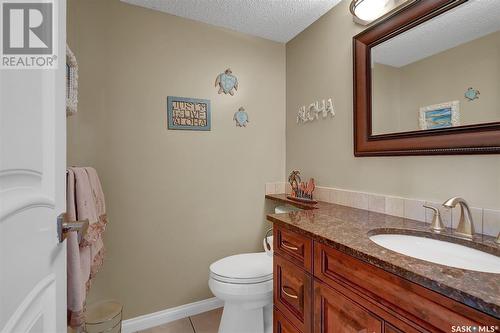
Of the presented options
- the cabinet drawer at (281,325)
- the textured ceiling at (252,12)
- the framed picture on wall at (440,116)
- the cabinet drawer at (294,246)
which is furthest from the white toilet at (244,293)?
the textured ceiling at (252,12)

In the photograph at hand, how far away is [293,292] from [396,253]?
557 millimetres

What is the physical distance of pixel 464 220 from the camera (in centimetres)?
101

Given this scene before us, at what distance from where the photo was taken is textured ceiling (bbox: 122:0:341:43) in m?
1.74

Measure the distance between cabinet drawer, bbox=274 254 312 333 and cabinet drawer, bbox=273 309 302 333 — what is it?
0.03m

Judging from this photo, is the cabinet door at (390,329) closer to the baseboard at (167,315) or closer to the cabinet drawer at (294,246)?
the cabinet drawer at (294,246)

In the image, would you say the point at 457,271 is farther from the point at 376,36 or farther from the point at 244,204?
the point at 244,204

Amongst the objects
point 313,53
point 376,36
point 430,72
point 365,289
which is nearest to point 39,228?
point 365,289

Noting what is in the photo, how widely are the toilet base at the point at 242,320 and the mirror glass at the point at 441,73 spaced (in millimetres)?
1386

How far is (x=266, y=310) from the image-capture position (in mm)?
1661

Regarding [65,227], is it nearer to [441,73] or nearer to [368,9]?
[441,73]

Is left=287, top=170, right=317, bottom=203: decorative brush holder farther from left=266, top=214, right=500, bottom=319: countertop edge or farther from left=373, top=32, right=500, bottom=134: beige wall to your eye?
left=266, top=214, right=500, bottom=319: countertop edge

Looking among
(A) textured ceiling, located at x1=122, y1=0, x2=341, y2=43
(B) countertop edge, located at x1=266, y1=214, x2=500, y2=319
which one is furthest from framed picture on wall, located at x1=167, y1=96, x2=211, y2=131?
(B) countertop edge, located at x1=266, y1=214, x2=500, y2=319

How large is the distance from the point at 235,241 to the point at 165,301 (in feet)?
2.30

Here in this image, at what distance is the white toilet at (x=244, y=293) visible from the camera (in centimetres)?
145
